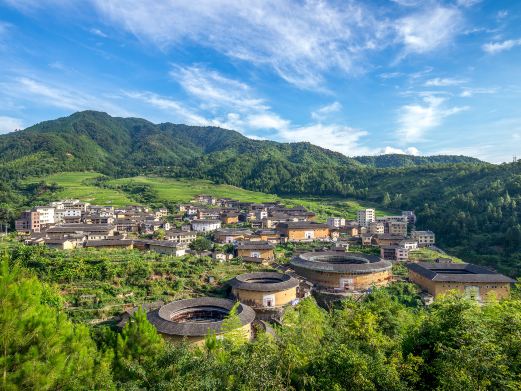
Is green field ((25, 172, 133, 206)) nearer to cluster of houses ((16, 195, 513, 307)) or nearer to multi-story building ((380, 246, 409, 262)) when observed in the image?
cluster of houses ((16, 195, 513, 307))

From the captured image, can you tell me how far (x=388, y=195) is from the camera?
109m

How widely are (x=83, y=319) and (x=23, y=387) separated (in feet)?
67.8

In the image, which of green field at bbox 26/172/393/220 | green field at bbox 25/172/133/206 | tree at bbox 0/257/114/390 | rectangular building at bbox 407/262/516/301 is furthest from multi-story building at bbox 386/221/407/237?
tree at bbox 0/257/114/390

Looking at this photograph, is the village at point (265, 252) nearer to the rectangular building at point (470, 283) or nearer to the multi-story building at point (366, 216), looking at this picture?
the rectangular building at point (470, 283)

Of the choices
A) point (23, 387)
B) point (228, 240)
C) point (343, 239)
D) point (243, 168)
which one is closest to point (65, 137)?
point (243, 168)

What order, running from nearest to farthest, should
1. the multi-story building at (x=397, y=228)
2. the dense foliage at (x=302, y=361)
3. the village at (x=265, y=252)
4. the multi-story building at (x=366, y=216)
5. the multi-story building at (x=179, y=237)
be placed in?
the dense foliage at (x=302, y=361), the village at (x=265, y=252), the multi-story building at (x=179, y=237), the multi-story building at (x=397, y=228), the multi-story building at (x=366, y=216)

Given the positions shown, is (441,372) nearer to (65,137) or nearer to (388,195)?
(388,195)

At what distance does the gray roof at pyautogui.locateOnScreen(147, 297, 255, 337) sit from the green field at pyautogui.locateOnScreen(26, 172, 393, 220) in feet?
193

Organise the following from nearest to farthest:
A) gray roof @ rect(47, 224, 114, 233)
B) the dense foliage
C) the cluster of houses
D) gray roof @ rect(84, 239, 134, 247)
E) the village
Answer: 1. the dense foliage
2. the village
3. the cluster of houses
4. gray roof @ rect(84, 239, 134, 247)
5. gray roof @ rect(47, 224, 114, 233)

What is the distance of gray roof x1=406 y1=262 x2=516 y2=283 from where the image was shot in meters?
41.5

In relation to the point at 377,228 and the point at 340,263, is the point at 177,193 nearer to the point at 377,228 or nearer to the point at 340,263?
the point at 377,228

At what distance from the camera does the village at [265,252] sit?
109ft

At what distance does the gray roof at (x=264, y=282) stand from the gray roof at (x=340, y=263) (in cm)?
642

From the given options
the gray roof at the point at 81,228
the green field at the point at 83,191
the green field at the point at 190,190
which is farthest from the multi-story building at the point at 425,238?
the green field at the point at 83,191
